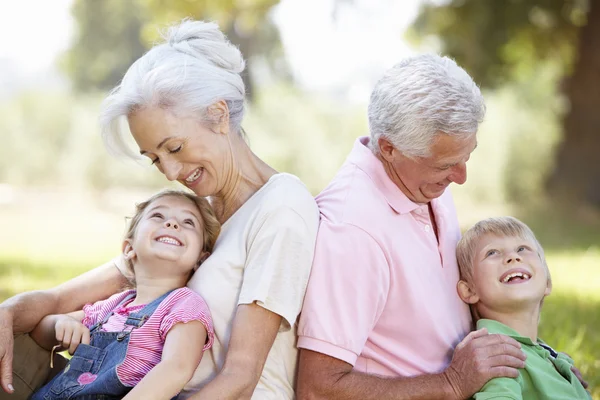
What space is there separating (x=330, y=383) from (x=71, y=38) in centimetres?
3045

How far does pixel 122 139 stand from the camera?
2.89m

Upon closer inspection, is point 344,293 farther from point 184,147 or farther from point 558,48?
point 558,48

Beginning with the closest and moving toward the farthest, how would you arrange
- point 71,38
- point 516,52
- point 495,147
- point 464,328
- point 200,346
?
point 200,346 < point 464,328 < point 495,147 < point 516,52 < point 71,38

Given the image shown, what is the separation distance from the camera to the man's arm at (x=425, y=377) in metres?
2.51

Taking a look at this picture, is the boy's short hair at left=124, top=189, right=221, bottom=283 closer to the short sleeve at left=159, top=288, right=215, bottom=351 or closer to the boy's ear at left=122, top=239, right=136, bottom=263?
the boy's ear at left=122, top=239, right=136, bottom=263

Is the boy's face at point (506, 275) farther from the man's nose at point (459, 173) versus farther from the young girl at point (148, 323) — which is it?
the young girl at point (148, 323)

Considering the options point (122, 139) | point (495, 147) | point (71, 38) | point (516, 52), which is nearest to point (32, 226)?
point (495, 147)

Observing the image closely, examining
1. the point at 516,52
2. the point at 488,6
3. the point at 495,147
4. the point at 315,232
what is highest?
the point at 315,232

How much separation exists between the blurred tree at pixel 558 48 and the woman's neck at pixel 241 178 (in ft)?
38.1

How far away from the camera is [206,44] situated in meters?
2.81

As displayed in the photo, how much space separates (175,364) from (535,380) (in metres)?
1.18

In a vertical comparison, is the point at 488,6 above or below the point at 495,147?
above

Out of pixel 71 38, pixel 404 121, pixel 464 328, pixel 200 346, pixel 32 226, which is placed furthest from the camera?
pixel 71 38

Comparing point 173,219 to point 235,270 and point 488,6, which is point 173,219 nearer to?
point 235,270
